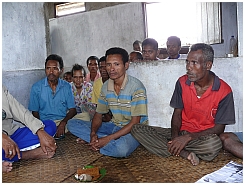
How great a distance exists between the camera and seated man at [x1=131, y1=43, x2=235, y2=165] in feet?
8.05

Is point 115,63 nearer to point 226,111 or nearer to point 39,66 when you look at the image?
point 226,111

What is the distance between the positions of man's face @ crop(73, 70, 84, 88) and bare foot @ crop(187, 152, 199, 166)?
6.45 ft

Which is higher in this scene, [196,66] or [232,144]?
[196,66]

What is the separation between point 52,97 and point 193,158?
5.69ft

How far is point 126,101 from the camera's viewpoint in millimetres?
2834

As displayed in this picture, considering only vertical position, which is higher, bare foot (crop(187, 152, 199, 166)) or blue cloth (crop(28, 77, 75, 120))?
blue cloth (crop(28, 77, 75, 120))

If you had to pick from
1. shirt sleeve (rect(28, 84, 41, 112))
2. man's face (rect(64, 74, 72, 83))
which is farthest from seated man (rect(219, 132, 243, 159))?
man's face (rect(64, 74, 72, 83))

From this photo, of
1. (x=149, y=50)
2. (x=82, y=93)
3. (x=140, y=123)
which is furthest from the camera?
(x=149, y=50)

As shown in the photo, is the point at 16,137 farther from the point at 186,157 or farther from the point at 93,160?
the point at 186,157

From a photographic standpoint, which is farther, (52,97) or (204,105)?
(52,97)

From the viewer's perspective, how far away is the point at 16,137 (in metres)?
2.52

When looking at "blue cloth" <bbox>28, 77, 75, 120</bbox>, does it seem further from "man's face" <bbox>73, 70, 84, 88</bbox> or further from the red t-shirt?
the red t-shirt

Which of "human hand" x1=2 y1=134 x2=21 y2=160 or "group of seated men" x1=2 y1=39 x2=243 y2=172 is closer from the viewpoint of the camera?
"human hand" x1=2 y1=134 x2=21 y2=160

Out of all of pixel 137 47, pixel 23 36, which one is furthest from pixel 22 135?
pixel 137 47
